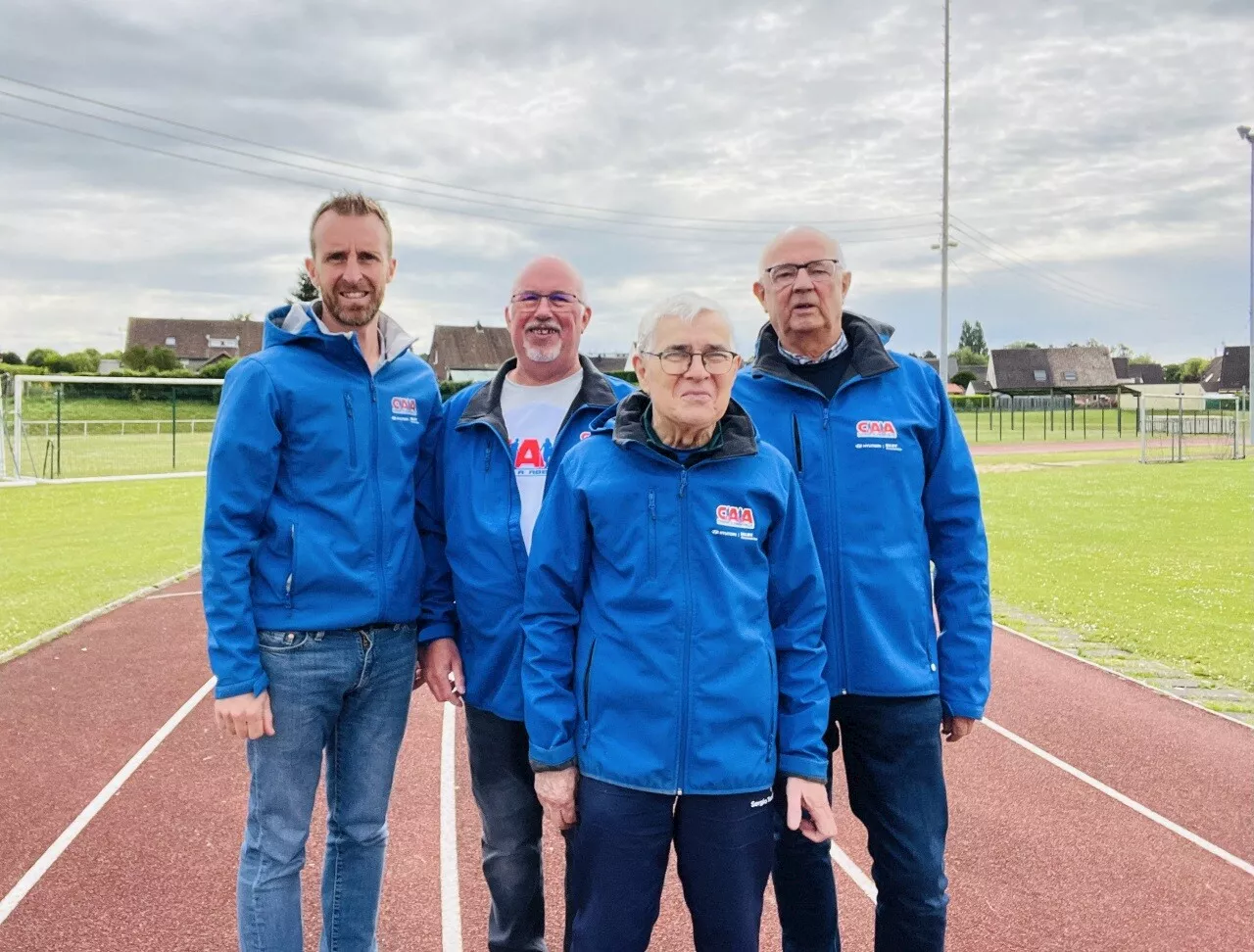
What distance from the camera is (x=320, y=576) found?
2.80 meters

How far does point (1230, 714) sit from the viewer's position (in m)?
6.79

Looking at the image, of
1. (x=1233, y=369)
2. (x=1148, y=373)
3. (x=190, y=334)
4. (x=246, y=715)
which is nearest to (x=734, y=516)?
(x=246, y=715)

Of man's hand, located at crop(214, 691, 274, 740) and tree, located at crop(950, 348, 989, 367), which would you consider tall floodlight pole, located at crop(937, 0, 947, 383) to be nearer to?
man's hand, located at crop(214, 691, 274, 740)

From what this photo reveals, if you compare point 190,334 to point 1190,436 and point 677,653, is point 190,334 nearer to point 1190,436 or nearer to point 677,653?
point 1190,436

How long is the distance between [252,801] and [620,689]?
3.94 ft

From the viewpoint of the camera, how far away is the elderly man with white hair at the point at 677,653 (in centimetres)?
240

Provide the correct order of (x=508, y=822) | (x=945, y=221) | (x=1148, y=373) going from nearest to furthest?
(x=508, y=822)
(x=945, y=221)
(x=1148, y=373)

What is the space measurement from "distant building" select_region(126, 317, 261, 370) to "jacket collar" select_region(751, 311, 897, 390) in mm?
79491

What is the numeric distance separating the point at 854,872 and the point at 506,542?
258 centimetres

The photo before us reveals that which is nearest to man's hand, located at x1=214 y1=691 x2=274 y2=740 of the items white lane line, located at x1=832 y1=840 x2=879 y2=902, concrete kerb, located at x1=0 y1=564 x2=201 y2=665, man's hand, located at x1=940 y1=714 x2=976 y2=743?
man's hand, located at x1=940 y1=714 x2=976 y2=743

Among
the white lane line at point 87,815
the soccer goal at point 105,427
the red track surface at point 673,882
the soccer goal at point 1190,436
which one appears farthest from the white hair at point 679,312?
the soccer goal at point 1190,436

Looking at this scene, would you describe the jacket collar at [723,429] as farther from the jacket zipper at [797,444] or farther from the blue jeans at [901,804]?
the blue jeans at [901,804]

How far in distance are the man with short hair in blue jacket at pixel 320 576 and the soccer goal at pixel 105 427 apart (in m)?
26.1

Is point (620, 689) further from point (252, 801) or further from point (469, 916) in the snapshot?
point (469, 916)
